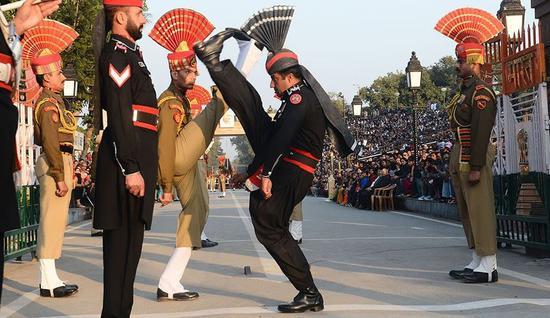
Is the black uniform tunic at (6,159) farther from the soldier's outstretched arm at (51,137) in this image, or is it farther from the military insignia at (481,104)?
the military insignia at (481,104)

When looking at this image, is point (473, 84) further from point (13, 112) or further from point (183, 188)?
point (13, 112)

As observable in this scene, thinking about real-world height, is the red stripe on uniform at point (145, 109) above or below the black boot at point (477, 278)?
above

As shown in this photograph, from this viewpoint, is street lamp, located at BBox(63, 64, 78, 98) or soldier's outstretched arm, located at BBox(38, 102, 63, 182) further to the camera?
street lamp, located at BBox(63, 64, 78, 98)

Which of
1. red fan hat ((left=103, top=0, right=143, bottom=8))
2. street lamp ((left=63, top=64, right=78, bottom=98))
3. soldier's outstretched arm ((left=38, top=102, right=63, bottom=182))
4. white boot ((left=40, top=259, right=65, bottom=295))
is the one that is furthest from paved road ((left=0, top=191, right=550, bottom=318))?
street lamp ((left=63, top=64, right=78, bottom=98))

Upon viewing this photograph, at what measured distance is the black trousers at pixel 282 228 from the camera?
593cm

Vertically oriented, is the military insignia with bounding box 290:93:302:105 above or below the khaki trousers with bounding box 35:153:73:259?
above

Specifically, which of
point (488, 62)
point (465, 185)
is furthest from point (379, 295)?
point (488, 62)

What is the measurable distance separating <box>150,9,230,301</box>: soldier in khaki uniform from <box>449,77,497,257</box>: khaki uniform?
2233 millimetres

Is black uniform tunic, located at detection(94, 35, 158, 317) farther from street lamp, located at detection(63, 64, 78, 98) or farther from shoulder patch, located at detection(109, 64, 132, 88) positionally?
street lamp, located at detection(63, 64, 78, 98)

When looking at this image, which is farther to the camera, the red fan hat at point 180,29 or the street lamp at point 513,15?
the street lamp at point 513,15

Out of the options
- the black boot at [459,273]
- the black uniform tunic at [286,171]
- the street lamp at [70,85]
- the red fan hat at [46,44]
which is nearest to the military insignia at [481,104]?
the black boot at [459,273]

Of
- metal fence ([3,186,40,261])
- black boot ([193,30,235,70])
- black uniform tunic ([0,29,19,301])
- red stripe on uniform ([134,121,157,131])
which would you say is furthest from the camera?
metal fence ([3,186,40,261])

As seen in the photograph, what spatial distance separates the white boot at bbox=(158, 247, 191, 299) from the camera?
6617 mm

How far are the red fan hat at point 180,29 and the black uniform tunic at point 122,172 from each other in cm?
290
